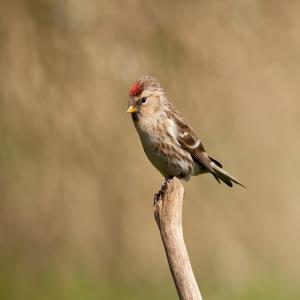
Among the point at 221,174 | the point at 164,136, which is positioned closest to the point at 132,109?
the point at 164,136

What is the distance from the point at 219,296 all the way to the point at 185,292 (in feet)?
12.6

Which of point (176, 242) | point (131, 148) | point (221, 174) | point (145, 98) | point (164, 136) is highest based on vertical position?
point (131, 148)

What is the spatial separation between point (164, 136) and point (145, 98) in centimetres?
25

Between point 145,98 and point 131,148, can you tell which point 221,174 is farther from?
point 131,148

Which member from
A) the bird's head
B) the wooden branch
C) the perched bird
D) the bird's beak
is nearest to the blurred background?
the perched bird

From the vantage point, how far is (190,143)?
17.5 feet

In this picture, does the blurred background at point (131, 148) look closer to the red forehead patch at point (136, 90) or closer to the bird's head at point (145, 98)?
the bird's head at point (145, 98)

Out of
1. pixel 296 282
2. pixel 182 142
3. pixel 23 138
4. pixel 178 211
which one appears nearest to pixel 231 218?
pixel 296 282

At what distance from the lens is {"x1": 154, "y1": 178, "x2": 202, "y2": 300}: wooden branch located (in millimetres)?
3348

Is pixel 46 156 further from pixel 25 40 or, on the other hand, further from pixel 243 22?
pixel 243 22

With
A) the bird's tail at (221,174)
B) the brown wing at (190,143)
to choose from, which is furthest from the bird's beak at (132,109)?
the bird's tail at (221,174)

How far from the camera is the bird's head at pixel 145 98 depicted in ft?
16.5

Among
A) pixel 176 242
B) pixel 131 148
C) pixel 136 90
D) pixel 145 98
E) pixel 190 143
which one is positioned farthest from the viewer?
pixel 131 148

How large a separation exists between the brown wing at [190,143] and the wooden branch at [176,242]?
4.75 feet
